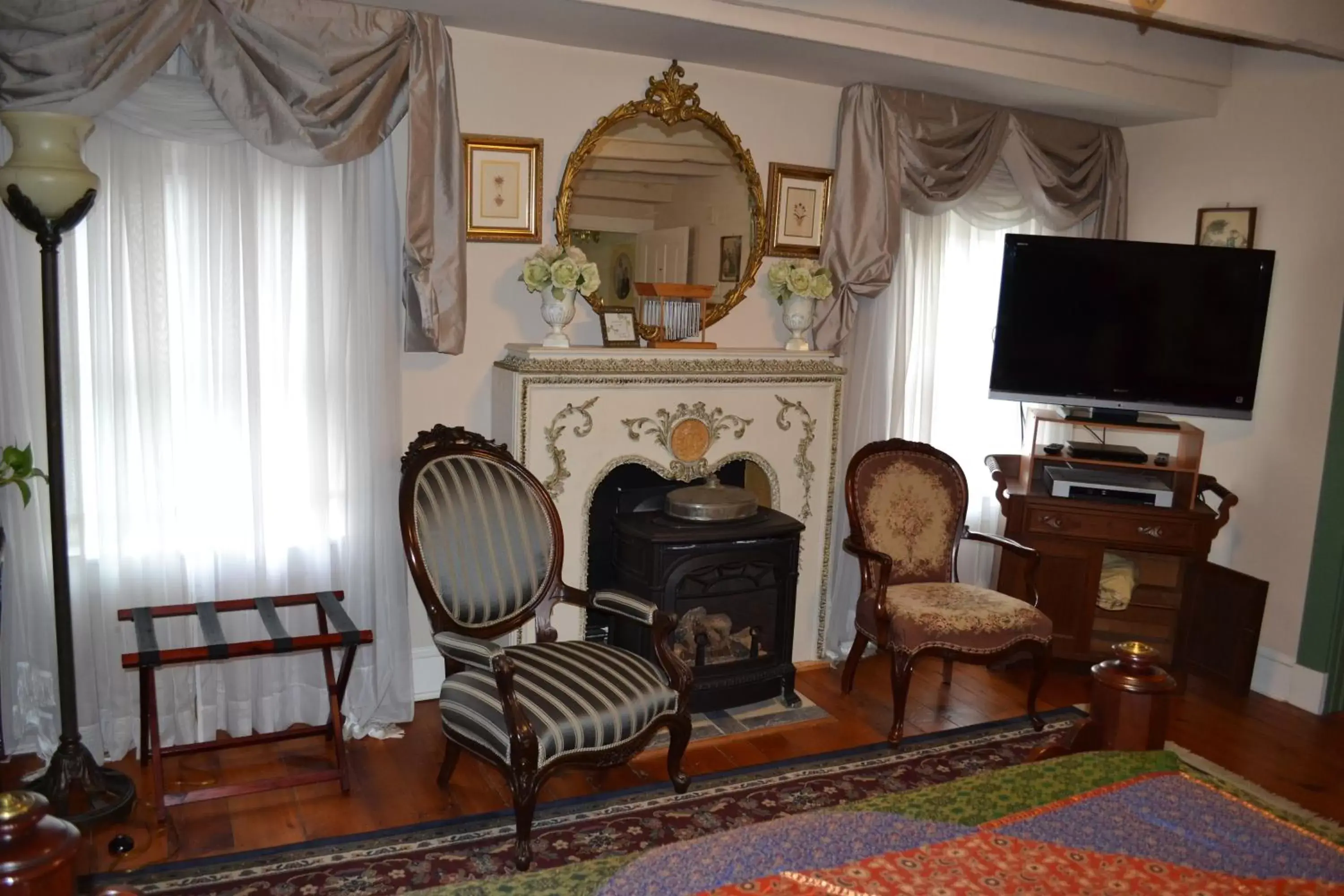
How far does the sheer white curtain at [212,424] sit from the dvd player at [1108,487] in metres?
2.58

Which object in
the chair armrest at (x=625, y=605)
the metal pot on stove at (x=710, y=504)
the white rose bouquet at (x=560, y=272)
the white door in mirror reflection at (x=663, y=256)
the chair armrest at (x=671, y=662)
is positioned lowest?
the chair armrest at (x=671, y=662)

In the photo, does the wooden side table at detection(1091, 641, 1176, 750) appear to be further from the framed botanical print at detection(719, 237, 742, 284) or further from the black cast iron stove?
the framed botanical print at detection(719, 237, 742, 284)

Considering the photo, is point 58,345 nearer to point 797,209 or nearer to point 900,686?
point 797,209

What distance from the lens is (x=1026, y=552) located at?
3.82 metres

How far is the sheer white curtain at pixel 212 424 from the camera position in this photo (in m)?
3.01

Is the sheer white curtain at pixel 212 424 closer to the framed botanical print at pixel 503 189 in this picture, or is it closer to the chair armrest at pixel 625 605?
the framed botanical print at pixel 503 189

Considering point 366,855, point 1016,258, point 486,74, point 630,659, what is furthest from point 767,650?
point 486,74

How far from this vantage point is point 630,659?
9.84 ft

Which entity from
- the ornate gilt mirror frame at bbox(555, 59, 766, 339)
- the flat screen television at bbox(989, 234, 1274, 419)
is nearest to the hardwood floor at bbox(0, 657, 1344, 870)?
the flat screen television at bbox(989, 234, 1274, 419)

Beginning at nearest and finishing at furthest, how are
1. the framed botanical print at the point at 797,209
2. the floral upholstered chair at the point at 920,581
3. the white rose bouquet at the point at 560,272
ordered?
the white rose bouquet at the point at 560,272
the floral upholstered chair at the point at 920,581
the framed botanical print at the point at 797,209

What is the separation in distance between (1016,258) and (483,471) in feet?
7.72

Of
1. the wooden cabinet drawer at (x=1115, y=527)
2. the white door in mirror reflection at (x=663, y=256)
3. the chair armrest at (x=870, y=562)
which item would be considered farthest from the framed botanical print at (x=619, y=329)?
the wooden cabinet drawer at (x=1115, y=527)

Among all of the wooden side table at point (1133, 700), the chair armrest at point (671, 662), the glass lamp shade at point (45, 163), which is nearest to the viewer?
the wooden side table at point (1133, 700)

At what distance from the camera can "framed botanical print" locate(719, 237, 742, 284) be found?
3.93 meters
